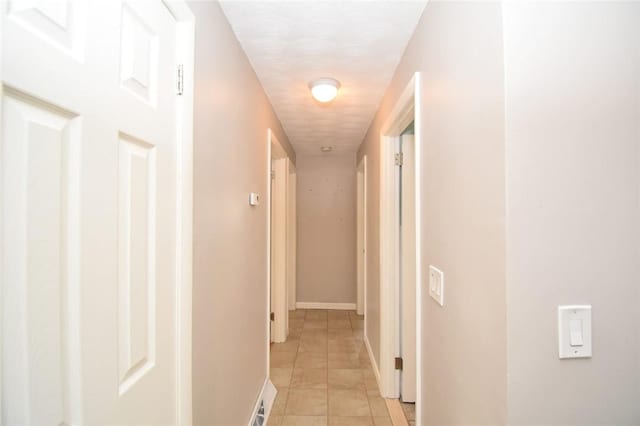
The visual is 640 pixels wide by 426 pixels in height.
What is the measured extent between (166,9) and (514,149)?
1.09 m

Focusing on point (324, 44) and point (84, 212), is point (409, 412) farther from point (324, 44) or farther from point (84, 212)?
point (324, 44)

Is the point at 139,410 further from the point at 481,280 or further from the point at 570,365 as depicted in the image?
the point at 570,365

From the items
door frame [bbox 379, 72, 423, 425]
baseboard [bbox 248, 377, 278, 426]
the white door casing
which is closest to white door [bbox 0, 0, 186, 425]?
baseboard [bbox 248, 377, 278, 426]

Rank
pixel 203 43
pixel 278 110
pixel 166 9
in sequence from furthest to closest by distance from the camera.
Result: pixel 278 110, pixel 203 43, pixel 166 9

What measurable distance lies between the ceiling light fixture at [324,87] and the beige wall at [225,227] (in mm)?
388

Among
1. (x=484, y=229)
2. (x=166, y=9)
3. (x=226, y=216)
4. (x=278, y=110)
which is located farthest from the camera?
(x=278, y=110)

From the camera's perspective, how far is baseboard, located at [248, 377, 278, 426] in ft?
6.07

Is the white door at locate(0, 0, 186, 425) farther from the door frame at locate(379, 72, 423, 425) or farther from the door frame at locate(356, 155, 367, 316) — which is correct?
the door frame at locate(356, 155, 367, 316)

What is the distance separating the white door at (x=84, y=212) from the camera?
1.52ft

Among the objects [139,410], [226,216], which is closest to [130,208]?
[139,410]

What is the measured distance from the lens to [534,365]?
697 mm

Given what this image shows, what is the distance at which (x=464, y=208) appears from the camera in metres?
0.90

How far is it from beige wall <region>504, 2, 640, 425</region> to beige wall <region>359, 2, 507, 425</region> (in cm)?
4

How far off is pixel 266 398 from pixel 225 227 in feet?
4.91
